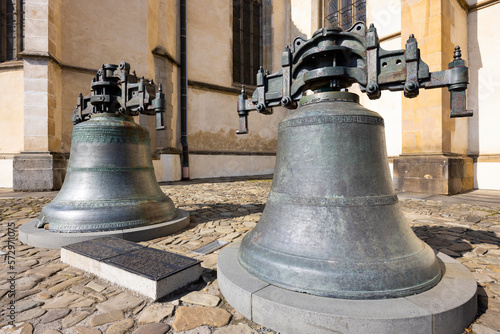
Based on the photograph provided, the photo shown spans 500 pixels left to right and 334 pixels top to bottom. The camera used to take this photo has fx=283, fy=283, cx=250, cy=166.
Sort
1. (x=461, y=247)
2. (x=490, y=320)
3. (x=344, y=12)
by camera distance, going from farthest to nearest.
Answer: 1. (x=344, y=12)
2. (x=461, y=247)
3. (x=490, y=320)

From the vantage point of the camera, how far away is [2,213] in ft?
15.0

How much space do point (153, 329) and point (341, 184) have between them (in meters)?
1.33

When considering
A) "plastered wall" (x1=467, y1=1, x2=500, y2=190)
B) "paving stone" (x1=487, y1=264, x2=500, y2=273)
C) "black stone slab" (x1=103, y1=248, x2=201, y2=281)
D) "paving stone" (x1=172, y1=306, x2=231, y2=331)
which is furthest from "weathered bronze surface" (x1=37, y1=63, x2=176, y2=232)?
"plastered wall" (x1=467, y1=1, x2=500, y2=190)

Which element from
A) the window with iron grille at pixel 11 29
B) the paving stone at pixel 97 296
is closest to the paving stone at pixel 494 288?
the paving stone at pixel 97 296

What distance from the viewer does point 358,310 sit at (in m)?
1.35

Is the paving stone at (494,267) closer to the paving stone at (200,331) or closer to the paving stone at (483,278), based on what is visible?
the paving stone at (483,278)

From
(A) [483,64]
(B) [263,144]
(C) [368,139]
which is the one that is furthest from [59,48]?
(A) [483,64]

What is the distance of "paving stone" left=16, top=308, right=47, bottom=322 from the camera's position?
165cm

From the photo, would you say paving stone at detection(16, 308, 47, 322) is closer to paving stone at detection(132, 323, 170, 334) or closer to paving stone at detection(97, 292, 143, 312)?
paving stone at detection(97, 292, 143, 312)

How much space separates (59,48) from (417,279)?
1037cm

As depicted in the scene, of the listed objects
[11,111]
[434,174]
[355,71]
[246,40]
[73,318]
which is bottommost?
[73,318]

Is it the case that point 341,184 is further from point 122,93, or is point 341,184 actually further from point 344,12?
point 344,12

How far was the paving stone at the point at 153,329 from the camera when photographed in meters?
1.51

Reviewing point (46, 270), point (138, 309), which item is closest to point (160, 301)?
point (138, 309)
